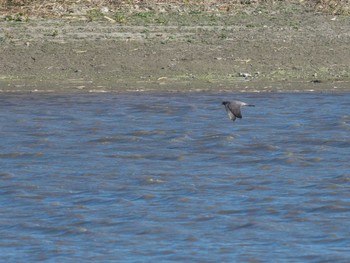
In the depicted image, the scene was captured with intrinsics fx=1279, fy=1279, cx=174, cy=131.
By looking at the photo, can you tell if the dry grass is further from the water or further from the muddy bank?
the water

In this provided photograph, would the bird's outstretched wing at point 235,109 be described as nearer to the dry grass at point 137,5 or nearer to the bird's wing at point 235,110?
the bird's wing at point 235,110

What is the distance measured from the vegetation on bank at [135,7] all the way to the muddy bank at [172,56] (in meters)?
0.21

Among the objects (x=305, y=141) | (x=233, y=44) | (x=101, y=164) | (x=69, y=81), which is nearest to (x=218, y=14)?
(x=233, y=44)

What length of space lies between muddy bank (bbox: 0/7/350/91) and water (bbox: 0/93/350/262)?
290mm

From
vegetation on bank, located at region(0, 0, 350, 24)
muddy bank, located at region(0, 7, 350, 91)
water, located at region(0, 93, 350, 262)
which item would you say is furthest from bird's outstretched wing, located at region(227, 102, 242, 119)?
vegetation on bank, located at region(0, 0, 350, 24)

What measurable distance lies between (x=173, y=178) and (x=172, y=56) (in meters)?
3.54

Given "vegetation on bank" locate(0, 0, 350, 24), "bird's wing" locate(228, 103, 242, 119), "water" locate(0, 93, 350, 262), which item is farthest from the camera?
"vegetation on bank" locate(0, 0, 350, 24)

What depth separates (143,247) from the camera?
26.3ft

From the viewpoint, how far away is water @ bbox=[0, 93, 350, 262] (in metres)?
8.08

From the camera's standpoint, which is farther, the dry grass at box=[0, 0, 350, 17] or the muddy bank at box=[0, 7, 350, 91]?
the dry grass at box=[0, 0, 350, 17]

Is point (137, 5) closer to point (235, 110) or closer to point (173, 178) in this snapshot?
point (235, 110)

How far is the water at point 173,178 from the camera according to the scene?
8.08m

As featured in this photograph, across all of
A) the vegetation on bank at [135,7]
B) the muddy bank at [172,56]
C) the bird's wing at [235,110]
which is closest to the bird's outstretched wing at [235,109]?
the bird's wing at [235,110]

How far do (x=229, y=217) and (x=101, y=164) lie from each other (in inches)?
72.9
